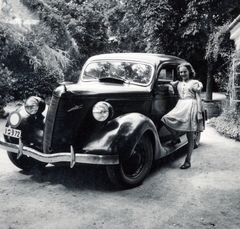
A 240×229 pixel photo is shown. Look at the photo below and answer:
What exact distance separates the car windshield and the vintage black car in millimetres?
16

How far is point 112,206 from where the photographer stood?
3217 millimetres

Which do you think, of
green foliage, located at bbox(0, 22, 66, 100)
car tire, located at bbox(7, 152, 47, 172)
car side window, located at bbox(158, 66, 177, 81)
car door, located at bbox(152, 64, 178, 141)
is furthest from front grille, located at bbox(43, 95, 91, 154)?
green foliage, located at bbox(0, 22, 66, 100)

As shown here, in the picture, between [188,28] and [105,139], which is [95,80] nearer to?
[105,139]

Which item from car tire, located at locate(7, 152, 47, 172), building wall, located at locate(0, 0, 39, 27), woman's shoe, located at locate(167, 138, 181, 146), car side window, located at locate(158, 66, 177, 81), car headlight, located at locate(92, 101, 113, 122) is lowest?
car tire, located at locate(7, 152, 47, 172)

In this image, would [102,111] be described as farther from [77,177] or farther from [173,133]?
[173,133]

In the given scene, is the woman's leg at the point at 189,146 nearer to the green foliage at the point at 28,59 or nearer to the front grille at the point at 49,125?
the front grille at the point at 49,125

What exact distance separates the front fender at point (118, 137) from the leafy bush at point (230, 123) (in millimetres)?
4201

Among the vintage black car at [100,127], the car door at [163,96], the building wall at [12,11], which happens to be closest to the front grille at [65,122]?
the vintage black car at [100,127]

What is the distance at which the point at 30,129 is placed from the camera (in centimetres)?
394

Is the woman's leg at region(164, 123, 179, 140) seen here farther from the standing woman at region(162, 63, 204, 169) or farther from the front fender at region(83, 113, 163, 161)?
the front fender at region(83, 113, 163, 161)

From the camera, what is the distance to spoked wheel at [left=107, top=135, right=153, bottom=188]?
3.54m

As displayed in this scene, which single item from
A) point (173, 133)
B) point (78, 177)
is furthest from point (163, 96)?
point (78, 177)

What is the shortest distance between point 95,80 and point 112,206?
226 cm

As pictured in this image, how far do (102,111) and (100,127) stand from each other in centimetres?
21
